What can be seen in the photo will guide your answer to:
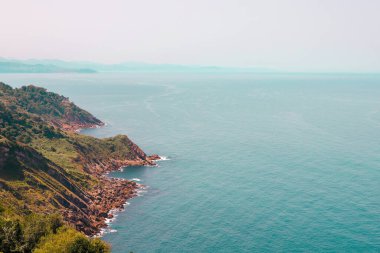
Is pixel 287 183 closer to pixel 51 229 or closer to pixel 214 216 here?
pixel 214 216

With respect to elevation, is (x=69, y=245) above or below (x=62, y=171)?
above

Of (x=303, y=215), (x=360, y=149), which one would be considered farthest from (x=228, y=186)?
(x=360, y=149)

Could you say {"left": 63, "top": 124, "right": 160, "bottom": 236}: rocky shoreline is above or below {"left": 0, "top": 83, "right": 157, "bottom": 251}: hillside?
below

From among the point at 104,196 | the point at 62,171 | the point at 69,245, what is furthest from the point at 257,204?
the point at 62,171

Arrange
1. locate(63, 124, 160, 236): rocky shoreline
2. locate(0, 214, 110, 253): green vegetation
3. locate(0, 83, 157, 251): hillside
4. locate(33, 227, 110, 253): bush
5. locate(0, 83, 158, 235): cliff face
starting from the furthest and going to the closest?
1. locate(63, 124, 160, 236): rocky shoreline
2. locate(0, 83, 158, 235): cliff face
3. locate(0, 83, 157, 251): hillside
4. locate(0, 214, 110, 253): green vegetation
5. locate(33, 227, 110, 253): bush

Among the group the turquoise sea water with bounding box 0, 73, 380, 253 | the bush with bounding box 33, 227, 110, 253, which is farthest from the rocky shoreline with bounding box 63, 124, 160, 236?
the bush with bounding box 33, 227, 110, 253

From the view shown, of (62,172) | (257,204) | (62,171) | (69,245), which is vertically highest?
(69,245)

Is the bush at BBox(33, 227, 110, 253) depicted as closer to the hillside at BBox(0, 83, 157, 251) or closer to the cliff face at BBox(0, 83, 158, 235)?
the hillside at BBox(0, 83, 157, 251)

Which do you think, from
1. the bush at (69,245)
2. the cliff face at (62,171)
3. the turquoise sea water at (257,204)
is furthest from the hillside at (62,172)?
the bush at (69,245)

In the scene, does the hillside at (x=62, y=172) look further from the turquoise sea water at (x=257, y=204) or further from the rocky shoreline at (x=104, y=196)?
the turquoise sea water at (x=257, y=204)

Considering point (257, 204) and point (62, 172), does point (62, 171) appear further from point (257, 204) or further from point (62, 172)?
point (257, 204)
